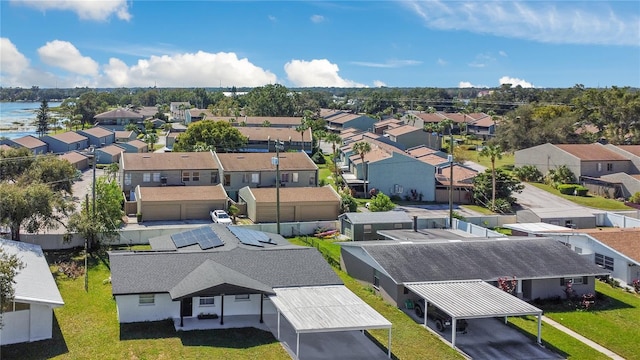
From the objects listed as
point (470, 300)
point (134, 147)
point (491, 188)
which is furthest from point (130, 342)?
point (134, 147)

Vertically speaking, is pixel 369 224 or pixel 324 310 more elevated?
pixel 369 224

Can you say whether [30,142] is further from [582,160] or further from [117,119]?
[582,160]

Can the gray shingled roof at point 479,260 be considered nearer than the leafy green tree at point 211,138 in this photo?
Yes

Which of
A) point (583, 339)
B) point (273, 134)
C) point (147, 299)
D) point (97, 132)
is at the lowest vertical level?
point (583, 339)

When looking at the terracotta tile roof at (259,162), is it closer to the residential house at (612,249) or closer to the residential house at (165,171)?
the residential house at (165,171)

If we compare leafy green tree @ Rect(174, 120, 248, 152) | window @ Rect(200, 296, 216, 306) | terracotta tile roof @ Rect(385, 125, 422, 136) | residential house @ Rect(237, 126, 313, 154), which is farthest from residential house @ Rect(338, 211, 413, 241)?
terracotta tile roof @ Rect(385, 125, 422, 136)

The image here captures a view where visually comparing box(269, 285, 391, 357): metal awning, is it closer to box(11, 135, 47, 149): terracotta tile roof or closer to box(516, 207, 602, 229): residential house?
box(516, 207, 602, 229): residential house

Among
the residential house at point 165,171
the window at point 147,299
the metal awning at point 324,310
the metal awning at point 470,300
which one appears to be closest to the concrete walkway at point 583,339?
the metal awning at point 470,300

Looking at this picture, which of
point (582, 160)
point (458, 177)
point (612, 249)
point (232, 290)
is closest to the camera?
point (232, 290)
